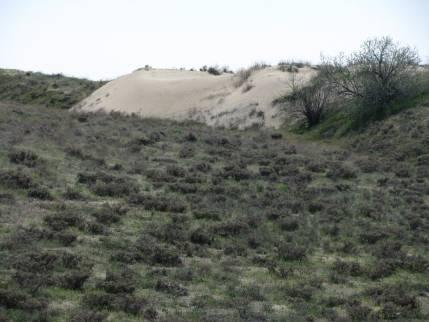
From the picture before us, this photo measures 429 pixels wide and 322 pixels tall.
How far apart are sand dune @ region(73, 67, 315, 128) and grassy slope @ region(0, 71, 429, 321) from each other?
1644cm


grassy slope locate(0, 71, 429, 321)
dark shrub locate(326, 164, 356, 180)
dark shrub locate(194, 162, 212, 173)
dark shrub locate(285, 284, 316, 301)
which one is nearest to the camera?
Answer: grassy slope locate(0, 71, 429, 321)

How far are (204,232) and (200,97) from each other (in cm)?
3764

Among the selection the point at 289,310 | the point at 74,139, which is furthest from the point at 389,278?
the point at 74,139

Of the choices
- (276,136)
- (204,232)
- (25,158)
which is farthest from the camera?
(276,136)

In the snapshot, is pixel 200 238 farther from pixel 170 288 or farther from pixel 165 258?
pixel 170 288

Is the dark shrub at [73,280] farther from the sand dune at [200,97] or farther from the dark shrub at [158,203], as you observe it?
the sand dune at [200,97]

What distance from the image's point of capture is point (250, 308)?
1172cm

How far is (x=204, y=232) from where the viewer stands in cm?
1644

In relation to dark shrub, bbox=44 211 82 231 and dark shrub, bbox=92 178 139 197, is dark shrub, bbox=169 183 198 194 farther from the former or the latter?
dark shrub, bbox=44 211 82 231

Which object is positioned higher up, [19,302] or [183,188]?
[183,188]

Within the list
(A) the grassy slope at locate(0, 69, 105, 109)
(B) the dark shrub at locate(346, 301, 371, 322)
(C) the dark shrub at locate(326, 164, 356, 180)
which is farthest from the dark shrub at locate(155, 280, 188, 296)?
(A) the grassy slope at locate(0, 69, 105, 109)

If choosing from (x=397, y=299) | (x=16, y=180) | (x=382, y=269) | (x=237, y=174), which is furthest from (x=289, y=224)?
(x=16, y=180)

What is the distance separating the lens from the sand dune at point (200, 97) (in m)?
46.5

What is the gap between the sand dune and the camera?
46.5 meters
